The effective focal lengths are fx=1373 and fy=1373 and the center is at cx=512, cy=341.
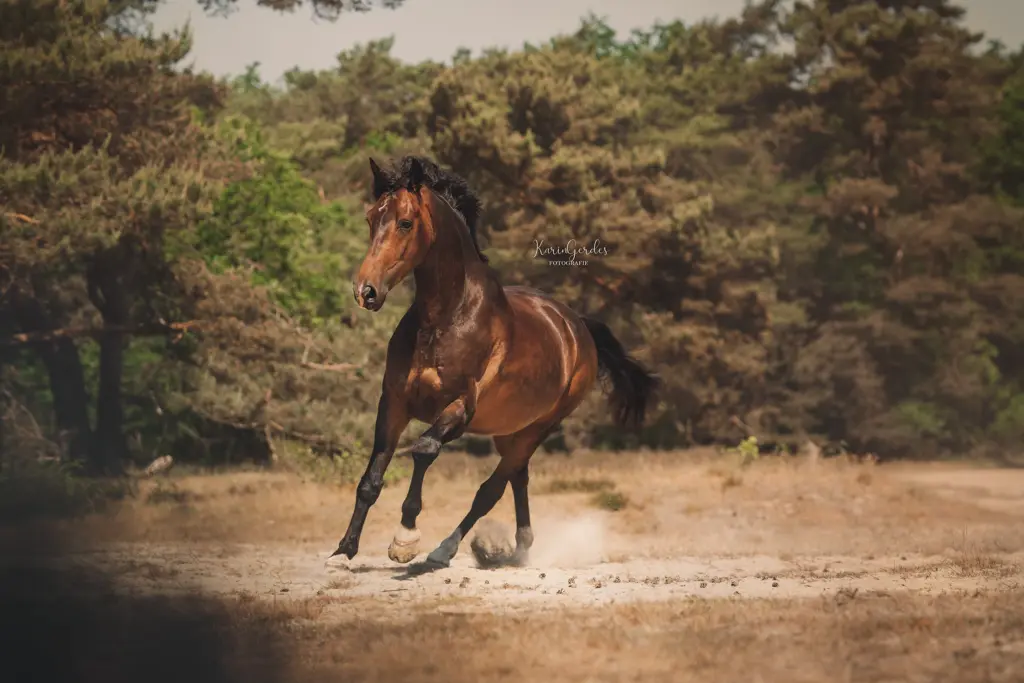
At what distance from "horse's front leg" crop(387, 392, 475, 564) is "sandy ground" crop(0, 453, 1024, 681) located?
0.25 metres

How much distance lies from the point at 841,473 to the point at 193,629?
12.6 metres

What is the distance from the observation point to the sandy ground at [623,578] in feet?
19.6

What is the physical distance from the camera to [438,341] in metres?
7.94

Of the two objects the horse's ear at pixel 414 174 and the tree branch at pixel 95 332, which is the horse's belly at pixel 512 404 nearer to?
the horse's ear at pixel 414 174

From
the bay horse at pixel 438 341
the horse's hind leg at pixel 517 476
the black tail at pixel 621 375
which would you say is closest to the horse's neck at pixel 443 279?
the bay horse at pixel 438 341

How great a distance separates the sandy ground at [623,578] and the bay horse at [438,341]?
725 mm

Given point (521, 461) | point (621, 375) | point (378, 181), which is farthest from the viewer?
point (621, 375)

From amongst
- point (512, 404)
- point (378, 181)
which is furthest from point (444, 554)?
point (378, 181)

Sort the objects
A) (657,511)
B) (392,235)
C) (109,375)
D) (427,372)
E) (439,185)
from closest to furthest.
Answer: (392,235), (427,372), (439,185), (657,511), (109,375)

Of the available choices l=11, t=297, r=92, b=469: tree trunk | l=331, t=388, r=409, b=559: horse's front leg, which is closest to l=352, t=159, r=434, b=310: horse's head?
l=331, t=388, r=409, b=559: horse's front leg

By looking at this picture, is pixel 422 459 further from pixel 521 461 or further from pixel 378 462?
pixel 521 461

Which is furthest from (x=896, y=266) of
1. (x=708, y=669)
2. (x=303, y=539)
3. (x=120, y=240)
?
(x=708, y=669)

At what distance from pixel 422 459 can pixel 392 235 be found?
1.29 m

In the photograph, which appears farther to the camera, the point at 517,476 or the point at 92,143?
the point at 92,143
